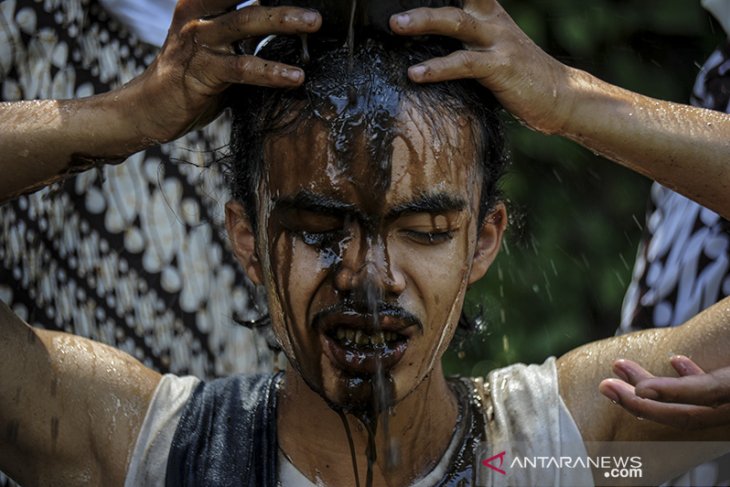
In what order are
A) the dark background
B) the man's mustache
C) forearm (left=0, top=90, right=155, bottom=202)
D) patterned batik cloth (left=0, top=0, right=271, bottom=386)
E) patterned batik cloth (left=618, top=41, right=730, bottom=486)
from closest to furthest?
the man's mustache → forearm (left=0, top=90, right=155, bottom=202) → patterned batik cloth (left=618, top=41, right=730, bottom=486) → patterned batik cloth (left=0, top=0, right=271, bottom=386) → the dark background

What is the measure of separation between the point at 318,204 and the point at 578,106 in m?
0.52

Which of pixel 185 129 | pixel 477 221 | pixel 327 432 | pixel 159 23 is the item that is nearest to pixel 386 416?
pixel 327 432

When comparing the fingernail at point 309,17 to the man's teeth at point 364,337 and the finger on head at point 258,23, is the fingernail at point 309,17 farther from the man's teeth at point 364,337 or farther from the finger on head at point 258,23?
the man's teeth at point 364,337

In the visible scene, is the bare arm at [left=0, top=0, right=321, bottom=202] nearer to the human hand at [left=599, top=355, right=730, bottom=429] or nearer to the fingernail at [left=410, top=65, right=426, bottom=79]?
the fingernail at [left=410, top=65, right=426, bottom=79]

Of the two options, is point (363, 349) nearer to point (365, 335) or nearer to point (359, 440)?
point (365, 335)

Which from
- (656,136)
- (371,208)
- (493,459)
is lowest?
(493,459)

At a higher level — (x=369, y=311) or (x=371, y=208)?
(x=371, y=208)

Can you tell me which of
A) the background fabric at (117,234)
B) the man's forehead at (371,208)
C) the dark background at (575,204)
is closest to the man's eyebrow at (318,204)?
the man's forehead at (371,208)

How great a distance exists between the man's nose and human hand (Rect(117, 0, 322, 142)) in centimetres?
32

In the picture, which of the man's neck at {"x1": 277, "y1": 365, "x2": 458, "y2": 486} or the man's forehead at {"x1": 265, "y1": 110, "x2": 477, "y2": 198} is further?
the man's neck at {"x1": 277, "y1": 365, "x2": 458, "y2": 486}

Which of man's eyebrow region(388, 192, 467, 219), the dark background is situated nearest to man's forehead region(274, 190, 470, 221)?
man's eyebrow region(388, 192, 467, 219)

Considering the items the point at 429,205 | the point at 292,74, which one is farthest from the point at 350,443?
the point at 292,74

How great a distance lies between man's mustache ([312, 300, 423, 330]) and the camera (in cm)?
256

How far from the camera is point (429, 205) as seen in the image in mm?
2619
